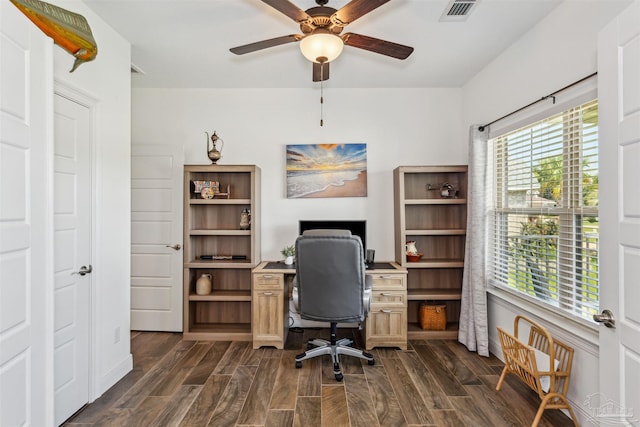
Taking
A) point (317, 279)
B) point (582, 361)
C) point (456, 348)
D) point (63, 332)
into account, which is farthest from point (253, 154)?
point (582, 361)

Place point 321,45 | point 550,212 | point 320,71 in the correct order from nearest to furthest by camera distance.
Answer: point 321,45 < point 550,212 < point 320,71

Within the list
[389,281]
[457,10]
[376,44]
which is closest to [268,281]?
[389,281]

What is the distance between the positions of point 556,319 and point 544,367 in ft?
1.20

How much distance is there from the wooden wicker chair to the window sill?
Result: 11cm

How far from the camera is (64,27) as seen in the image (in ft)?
6.07

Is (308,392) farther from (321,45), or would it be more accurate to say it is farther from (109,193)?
(321,45)

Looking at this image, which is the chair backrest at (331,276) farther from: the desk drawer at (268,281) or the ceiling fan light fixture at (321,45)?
the ceiling fan light fixture at (321,45)

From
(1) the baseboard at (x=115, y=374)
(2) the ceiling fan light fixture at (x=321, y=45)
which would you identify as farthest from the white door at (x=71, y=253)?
(2) the ceiling fan light fixture at (x=321, y=45)

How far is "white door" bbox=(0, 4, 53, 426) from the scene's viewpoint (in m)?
1.24

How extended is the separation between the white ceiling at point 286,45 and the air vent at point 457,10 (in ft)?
0.14

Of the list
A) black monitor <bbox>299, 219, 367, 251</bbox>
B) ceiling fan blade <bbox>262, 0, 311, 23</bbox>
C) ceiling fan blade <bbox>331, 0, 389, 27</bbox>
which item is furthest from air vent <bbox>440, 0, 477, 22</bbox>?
black monitor <bbox>299, 219, 367, 251</bbox>

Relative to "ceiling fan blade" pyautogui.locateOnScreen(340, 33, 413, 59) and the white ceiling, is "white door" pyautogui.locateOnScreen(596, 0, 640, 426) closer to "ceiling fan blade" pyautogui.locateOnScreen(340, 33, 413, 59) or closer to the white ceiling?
"ceiling fan blade" pyautogui.locateOnScreen(340, 33, 413, 59)

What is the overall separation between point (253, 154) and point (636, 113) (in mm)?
3213

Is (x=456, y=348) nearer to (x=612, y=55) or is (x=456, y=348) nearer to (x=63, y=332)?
(x=612, y=55)
